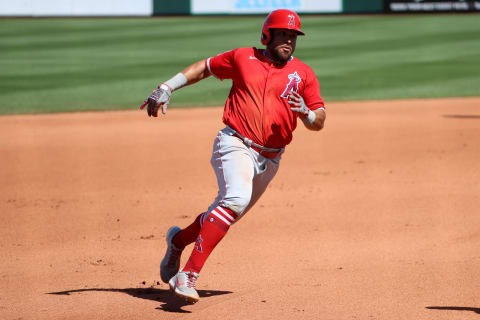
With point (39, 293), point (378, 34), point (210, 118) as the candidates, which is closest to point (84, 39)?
point (378, 34)

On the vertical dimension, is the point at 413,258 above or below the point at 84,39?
below

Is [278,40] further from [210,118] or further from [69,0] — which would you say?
[69,0]

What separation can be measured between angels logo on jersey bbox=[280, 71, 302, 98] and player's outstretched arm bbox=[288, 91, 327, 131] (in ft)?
0.53

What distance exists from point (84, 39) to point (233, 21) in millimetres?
7157

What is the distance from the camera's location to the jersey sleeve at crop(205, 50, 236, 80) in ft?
17.4

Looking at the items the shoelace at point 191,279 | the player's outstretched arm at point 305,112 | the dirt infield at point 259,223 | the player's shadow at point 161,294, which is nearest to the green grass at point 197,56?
the dirt infield at point 259,223

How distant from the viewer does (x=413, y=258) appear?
20.1 ft

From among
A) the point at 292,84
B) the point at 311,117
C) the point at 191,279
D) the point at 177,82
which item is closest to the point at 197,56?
the point at 177,82

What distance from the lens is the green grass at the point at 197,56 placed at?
16750 millimetres

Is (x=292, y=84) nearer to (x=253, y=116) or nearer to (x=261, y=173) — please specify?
(x=253, y=116)

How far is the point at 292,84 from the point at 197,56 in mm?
17200

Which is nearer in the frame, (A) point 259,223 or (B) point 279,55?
(B) point 279,55

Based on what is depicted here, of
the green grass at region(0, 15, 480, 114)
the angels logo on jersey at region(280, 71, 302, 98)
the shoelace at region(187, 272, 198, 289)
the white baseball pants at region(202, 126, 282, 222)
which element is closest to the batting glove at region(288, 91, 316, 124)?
the angels logo on jersey at region(280, 71, 302, 98)

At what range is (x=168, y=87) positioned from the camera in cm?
528
